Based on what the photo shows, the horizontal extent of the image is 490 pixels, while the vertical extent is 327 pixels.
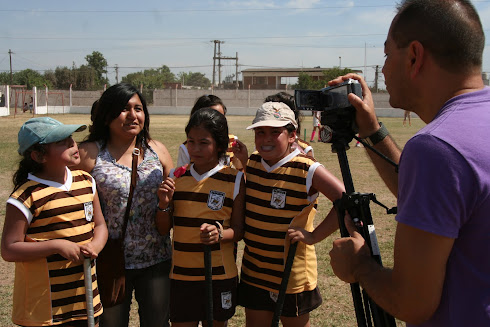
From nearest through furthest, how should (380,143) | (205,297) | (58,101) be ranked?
(380,143) → (205,297) → (58,101)

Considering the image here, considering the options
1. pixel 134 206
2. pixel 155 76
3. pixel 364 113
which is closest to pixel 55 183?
pixel 134 206

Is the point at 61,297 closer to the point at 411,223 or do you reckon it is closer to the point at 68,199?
the point at 68,199

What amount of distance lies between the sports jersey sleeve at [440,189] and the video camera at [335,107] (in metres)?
0.68

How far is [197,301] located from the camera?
2885 millimetres

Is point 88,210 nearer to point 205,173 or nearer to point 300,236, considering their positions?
point 205,173

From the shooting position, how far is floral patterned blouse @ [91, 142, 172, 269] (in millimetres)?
2971

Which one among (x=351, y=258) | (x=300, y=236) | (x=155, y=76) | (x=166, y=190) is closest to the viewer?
(x=351, y=258)

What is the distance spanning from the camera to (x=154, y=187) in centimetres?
310

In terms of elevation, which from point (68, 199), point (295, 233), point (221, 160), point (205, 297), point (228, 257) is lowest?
point (205, 297)

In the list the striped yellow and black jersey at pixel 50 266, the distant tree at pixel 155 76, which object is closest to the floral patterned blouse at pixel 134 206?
the striped yellow and black jersey at pixel 50 266

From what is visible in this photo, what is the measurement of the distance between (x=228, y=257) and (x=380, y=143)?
1.35m

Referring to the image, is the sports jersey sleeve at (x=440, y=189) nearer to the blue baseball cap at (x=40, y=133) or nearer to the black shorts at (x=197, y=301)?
the black shorts at (x=197, y=301)

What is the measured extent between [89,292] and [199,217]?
80 cm

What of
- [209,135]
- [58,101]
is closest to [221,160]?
[209,135]
